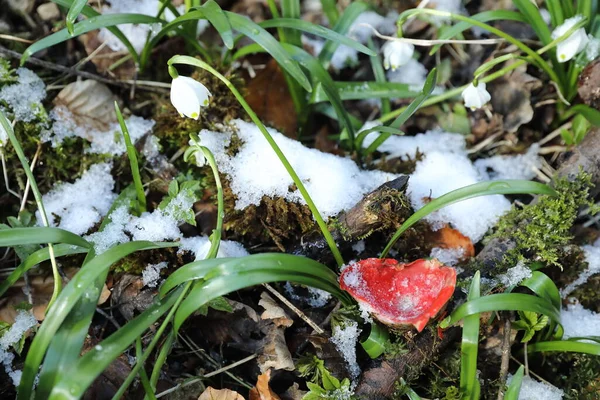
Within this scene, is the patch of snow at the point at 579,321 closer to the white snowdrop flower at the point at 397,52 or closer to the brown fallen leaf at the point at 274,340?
the brown fallen leaf at the point at 274,340

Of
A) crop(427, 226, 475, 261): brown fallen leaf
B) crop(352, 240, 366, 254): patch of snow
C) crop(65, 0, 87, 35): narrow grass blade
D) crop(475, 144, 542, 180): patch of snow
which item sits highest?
crop(65, 0, 87, 35): narrow grass blade

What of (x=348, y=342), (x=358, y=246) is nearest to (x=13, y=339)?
(x=348, y=342)

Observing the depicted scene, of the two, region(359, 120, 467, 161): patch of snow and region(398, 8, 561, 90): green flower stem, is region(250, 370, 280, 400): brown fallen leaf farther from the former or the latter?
region(398, 8, 561, 90): green flower stem

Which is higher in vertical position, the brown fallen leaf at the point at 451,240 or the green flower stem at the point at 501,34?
the green flower stem at the point at 501,34

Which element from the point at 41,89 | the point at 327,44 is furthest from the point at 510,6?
the point at 41,89

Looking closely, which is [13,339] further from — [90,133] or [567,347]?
[567,347]

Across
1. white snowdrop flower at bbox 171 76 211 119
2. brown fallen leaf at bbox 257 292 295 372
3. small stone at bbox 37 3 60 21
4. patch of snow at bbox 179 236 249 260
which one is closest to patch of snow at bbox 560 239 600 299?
brown fallen leaf at bbox 257 292 295 372

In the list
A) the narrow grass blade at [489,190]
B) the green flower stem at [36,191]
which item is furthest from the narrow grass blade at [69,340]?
the narrow grass blade at [489,190]
